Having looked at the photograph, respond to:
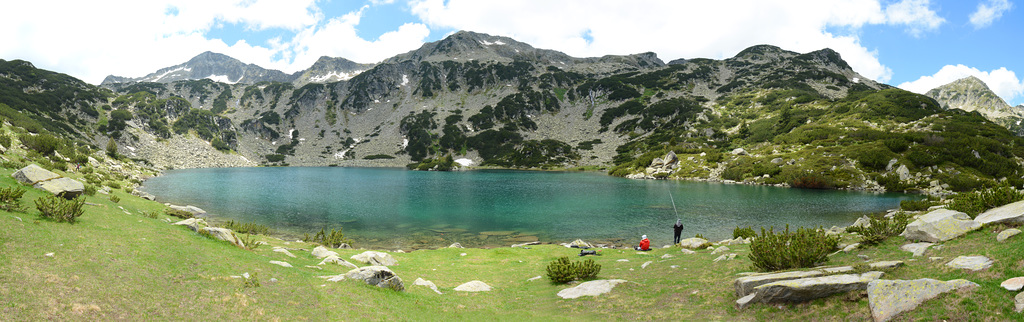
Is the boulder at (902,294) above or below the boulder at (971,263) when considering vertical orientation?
below

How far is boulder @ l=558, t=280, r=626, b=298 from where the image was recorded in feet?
50.1

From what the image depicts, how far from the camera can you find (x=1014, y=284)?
7.70m

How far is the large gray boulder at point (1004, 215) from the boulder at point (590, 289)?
12378 mm

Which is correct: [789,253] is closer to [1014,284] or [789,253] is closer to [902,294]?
[902,294]

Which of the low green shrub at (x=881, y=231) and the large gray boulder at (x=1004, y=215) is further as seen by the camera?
the low green shrub at (x=881, y=231)

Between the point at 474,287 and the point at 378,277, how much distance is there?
4.69 meters

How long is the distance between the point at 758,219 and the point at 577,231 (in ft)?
83.7

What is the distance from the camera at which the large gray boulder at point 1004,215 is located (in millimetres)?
12094

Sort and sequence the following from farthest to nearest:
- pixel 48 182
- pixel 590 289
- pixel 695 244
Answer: pixel 695 244 → pixel 48 182 → pixel 590 289

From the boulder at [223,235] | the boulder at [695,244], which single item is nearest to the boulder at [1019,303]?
the boulder at [695,244]

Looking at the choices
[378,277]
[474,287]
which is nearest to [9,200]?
[378,277]

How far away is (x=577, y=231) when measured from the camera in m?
42.4

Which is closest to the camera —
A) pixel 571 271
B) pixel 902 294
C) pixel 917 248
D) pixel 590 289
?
pixel 902 294

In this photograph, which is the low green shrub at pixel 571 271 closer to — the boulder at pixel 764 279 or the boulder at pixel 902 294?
the boulder at pixel 764 279
